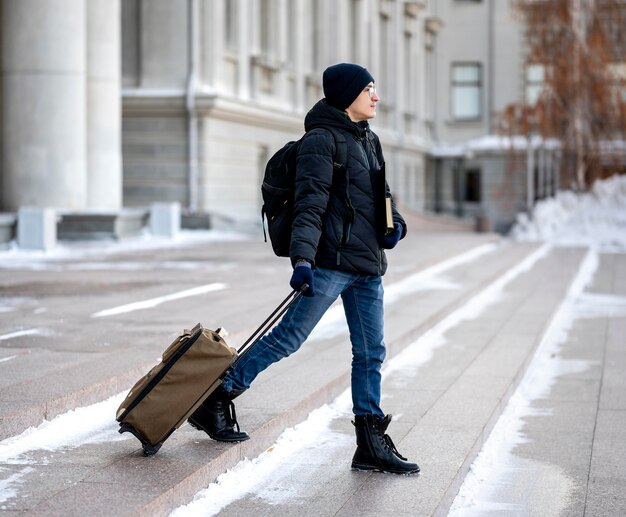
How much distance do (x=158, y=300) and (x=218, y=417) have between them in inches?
227

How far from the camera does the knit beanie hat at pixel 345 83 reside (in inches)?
229

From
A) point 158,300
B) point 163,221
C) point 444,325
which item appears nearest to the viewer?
point 158,300

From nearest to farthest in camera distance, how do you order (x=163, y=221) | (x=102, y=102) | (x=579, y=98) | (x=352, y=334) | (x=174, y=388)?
(x=174, y=388), (x=352, y=334), (x=163, y=221), (x=102, y=102), (x=579, y=98)

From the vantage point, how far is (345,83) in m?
5.83

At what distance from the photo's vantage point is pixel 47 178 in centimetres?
2078

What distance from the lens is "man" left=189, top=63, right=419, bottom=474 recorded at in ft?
18.7

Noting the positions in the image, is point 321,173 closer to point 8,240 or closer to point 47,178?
point 8,240

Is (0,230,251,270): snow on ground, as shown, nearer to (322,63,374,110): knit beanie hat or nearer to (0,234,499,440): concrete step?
(0,234,499,440): concrete step

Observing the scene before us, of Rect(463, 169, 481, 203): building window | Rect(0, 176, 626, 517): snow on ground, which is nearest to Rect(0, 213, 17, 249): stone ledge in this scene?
Rect(0, 176, 626, 517): snow on ground

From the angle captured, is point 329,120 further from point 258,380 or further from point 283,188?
point 258,380

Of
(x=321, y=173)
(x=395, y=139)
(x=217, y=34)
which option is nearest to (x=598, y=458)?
(x=321, y=173)

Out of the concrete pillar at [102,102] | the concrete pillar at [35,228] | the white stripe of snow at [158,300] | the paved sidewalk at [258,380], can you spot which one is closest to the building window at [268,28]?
the concrete pillar at [102,102]

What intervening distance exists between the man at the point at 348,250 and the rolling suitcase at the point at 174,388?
260 mm

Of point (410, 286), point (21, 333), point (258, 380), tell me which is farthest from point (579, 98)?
point (258, 380)
